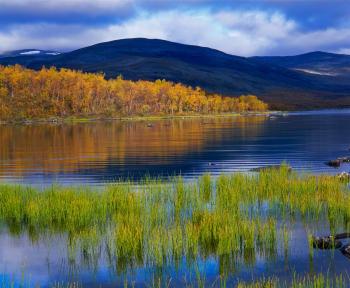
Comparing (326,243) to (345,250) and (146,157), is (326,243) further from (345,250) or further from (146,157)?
(146,157)

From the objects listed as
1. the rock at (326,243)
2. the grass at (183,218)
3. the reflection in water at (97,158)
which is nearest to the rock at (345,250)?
the rock at (326,243)

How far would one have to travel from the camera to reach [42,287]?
18984 millimetres

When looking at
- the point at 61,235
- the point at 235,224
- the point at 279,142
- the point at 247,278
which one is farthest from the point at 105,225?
the point at 279,142

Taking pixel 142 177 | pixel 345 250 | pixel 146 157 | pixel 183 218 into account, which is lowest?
pixel 345 250

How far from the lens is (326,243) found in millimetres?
22438

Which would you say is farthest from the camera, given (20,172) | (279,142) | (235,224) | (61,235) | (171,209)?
(279,142)

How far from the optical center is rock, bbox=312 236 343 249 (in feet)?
73.0

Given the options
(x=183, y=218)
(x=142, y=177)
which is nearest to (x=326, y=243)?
(x=183, y=218)

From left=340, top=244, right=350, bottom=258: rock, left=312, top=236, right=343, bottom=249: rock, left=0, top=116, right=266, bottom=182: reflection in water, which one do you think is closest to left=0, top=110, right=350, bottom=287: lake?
left=0, top=116, right=266, bottom=182: reflection in water

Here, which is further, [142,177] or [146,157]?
[146,157]

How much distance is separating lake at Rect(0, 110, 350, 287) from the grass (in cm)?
36

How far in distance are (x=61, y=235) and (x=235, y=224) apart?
344 inches

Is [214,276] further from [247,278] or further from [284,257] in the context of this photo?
Result: [284,257]

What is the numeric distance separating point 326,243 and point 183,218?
26.1ft
